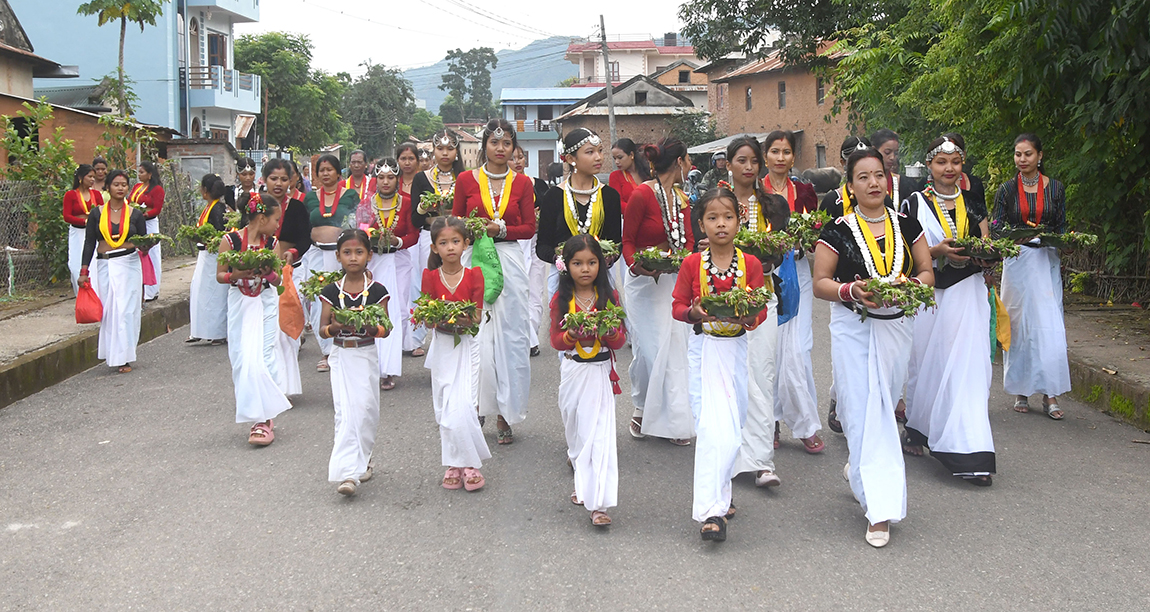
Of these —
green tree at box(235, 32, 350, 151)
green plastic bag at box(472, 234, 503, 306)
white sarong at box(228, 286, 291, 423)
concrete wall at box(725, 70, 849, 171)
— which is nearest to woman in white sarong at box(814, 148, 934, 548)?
green plastic bag at box(472, 234, 503, 306)

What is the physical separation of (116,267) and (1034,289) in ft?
27.7

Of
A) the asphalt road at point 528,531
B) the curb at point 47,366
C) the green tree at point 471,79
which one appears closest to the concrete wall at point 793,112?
the curb at point 47,366

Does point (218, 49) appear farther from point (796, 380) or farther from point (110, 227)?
point (796, 380)

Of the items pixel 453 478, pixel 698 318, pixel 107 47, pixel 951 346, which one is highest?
pixel 107 47

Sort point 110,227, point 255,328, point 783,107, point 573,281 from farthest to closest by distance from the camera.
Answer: point 783,107
point 110,227
point 255,328
point 573,281

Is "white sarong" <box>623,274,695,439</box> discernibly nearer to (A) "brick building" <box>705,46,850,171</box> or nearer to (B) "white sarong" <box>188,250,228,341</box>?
(B) "white sarong" <box>188,250,228,341</box>

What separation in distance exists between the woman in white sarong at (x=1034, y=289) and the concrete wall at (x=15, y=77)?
20.7 m

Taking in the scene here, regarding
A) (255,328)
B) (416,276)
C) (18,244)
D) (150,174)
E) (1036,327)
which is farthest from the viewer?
(18,244)

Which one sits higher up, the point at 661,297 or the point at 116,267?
the point at 116,267

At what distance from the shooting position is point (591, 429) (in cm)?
582

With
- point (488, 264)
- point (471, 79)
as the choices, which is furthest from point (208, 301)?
point (471, 79)

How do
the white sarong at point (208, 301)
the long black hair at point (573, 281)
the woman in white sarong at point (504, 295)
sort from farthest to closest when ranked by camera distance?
the white sarong at point (208, 301), the woman in white sarong at point (504, 295), the long black hair at point (573, 281)

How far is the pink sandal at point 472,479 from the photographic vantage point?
6391 millimetres

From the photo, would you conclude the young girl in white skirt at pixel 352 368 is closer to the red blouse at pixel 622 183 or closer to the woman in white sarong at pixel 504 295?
the woman in white sarong at pixel 504 295
